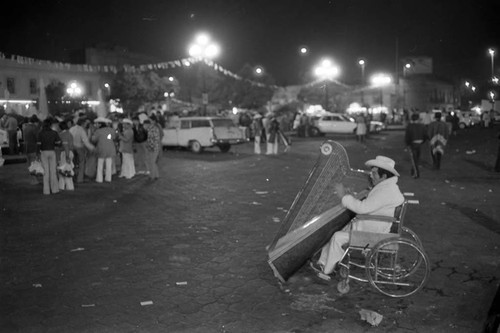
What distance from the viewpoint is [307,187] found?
5.83 meters

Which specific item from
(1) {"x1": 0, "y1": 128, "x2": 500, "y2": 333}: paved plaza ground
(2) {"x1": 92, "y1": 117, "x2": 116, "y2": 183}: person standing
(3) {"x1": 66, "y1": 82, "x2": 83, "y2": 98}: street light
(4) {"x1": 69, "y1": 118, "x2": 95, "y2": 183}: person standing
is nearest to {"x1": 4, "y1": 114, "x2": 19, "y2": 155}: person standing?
(4) {"x1": 69, "y1": 118, "x2": 95, "y2": 183}: person standing

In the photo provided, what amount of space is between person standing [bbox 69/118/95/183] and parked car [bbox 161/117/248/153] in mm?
9543

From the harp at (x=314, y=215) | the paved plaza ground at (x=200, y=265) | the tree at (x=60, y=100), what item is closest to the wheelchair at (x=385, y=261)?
the paved plaza ground at (x=200, y=265)

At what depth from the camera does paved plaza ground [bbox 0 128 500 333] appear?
203 inches

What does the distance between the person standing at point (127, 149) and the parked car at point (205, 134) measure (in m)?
8.33

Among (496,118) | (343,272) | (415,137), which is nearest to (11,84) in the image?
(496,118)

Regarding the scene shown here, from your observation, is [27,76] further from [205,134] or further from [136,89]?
[205,134]

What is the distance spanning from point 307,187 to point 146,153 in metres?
10.4

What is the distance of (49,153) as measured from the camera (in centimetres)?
1238

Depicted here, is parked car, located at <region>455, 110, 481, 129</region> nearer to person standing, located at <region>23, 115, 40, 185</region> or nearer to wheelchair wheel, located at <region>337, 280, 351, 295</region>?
person standing, located at <region>23, 115, 40, 185</region>

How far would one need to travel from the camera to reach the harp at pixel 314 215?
5.76 m

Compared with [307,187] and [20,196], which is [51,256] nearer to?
[307,187]

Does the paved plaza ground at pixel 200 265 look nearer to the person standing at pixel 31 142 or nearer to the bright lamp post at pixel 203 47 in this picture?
the person standing at pixel 31 142

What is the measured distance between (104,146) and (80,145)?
24.1 inches
